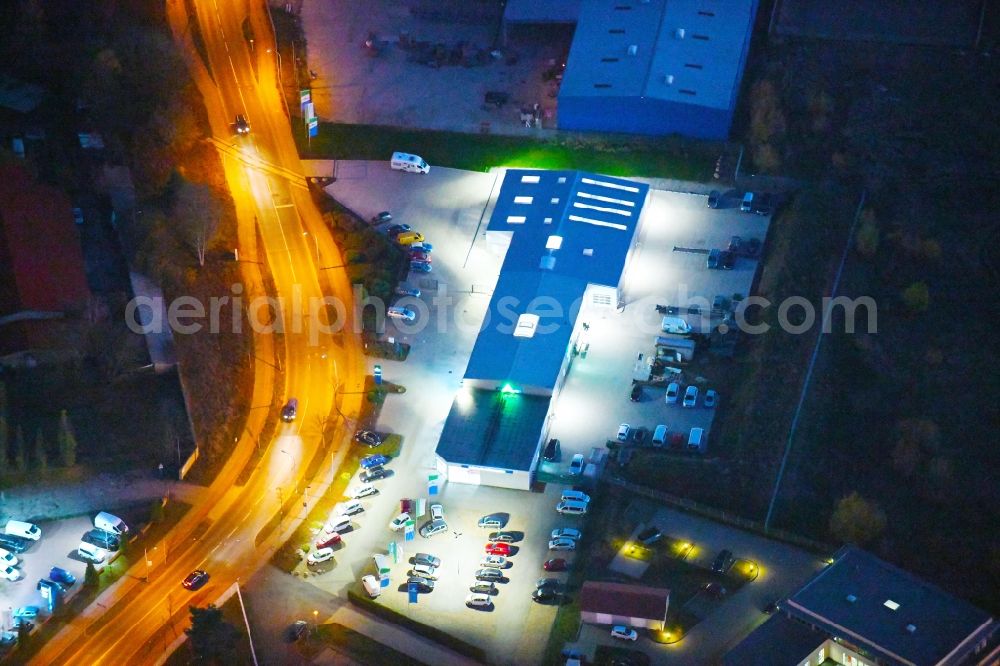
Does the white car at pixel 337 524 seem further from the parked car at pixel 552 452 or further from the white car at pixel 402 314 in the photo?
the white car at pixel 402 314

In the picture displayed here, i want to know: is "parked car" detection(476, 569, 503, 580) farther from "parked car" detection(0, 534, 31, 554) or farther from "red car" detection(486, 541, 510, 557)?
"parked car" detection(0, 534, 31, 554)

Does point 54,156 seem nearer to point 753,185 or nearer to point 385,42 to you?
point 385,42

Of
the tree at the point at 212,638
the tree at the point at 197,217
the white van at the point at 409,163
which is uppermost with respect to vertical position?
the white van at the point at 409,163

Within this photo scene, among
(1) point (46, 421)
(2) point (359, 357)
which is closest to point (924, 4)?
(2) point (359, 357)

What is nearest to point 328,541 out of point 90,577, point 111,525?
point 111,525

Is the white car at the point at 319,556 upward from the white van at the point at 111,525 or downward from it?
upward

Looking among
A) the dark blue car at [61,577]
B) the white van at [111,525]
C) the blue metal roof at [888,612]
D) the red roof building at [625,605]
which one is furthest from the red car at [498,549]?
the dark blue car at [61,577]
